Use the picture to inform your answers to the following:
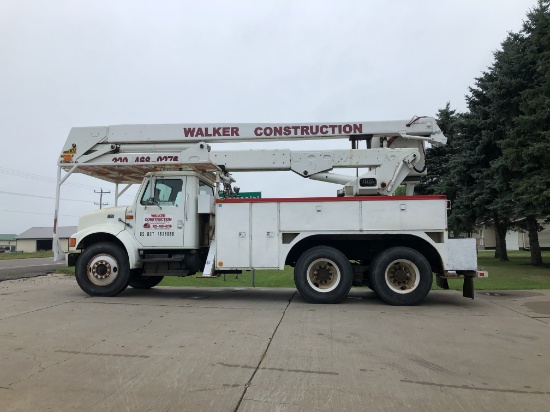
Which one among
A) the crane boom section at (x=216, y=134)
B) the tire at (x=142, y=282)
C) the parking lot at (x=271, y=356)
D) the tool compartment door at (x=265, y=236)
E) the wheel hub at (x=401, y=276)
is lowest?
the parking lot at (x=271, y=356)

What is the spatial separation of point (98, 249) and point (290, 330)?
5042 millimetres

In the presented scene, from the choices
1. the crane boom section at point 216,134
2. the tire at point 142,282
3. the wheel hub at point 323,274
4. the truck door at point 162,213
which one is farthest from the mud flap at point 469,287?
the tire at point 142,282

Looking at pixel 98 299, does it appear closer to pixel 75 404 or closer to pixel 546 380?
pixel 75 404

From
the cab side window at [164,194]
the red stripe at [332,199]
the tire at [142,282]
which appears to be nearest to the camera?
the red stripe at [332,199]

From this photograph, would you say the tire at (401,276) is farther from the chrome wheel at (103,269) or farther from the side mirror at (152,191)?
the chrome wheel at (103,269)

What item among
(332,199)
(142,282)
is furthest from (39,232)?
(332,199)

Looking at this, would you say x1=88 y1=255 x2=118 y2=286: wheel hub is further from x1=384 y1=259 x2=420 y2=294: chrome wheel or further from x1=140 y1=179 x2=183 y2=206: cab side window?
x1=384 y1=259 x2=420 y2=294: chrome wheel

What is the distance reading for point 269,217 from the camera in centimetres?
845

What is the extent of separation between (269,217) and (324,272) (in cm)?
156

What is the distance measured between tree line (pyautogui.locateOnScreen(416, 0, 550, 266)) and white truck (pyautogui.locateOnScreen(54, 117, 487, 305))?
975 centimetres

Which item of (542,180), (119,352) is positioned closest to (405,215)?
(119,352)

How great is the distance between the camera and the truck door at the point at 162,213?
9.00 meters

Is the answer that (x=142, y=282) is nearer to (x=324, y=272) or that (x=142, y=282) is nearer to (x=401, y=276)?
(x=324, y=272)

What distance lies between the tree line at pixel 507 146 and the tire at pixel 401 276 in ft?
33.0
